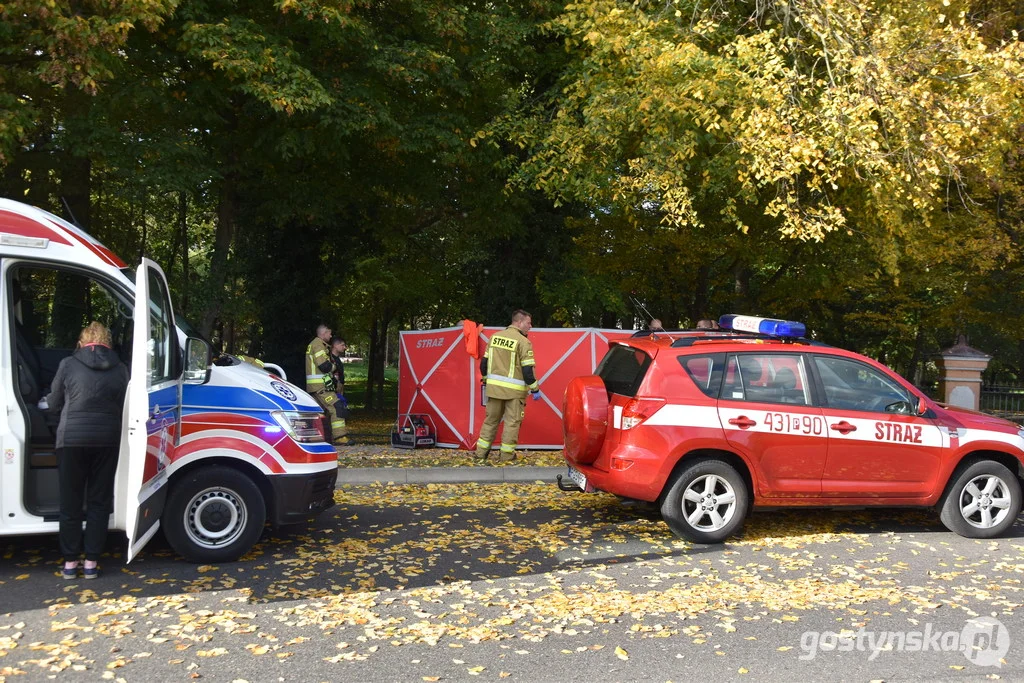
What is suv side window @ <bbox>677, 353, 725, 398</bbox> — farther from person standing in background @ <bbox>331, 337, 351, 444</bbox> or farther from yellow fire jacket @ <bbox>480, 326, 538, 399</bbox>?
person standing in background @ <bbox>331, 337, 351, 444</bbox>

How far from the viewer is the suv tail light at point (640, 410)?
7473 millimetres

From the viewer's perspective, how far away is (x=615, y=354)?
28.0 feet

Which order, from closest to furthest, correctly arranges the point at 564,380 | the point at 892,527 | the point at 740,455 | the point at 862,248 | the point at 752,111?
1. the point at 740,455
2. the point at 892,527
3. the point at 752,111
4. the point at 564,380
5. the point at 862,248

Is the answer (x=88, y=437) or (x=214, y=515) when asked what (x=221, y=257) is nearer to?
(x=214, y=515)

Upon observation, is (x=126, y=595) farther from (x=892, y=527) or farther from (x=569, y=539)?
(x=892, y=527)

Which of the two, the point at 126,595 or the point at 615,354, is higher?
→ the point at 615,354

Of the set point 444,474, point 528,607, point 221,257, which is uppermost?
point 221,257

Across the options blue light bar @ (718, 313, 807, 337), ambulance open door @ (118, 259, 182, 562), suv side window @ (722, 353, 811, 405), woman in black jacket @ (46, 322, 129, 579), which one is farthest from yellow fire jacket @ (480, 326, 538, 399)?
woman in black jacket @ (46, 322, 129, 579)

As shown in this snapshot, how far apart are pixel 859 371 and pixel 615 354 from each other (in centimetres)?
218

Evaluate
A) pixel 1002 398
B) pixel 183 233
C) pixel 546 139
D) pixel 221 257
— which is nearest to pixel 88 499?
pixel 546 139

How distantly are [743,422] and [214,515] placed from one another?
4328mm

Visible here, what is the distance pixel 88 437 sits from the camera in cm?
602

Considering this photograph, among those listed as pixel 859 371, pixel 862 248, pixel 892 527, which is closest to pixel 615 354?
pixel 859 371

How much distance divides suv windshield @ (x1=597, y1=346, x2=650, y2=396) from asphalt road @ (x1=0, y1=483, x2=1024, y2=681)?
51.8 inches
